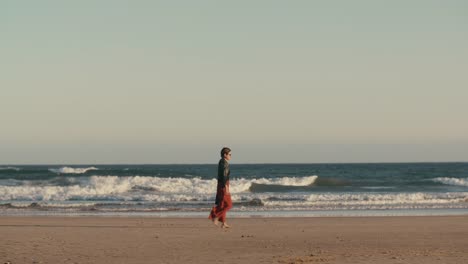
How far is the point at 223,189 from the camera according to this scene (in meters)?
15.6

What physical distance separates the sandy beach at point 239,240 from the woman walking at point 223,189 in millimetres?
346

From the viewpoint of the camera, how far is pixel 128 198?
3253 centimetres

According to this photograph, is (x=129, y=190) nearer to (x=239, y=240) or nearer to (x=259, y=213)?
(x=259, y=213)

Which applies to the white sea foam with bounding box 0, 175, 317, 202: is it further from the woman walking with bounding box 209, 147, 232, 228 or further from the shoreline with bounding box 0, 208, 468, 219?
the woman walking with bounding box 209, 147, 232, 228

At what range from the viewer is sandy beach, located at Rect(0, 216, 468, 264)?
11.4 m

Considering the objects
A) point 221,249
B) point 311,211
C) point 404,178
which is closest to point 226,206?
point 221,249

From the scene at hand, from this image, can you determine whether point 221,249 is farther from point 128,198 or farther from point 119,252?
point 128,198

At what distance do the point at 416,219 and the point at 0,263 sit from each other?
11.7 m

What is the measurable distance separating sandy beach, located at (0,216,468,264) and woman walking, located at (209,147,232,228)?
346 millimetres

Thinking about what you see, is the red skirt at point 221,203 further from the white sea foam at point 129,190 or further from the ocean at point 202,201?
the white sea foam at point 129,190

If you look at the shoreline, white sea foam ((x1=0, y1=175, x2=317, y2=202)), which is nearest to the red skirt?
the shoreline

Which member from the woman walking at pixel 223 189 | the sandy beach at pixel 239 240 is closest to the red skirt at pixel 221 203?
the woman walking at pixel 223 189

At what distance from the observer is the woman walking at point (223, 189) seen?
50.6 feet

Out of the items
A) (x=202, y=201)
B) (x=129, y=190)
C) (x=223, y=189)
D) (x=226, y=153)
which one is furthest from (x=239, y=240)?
(x=129, y=190)
